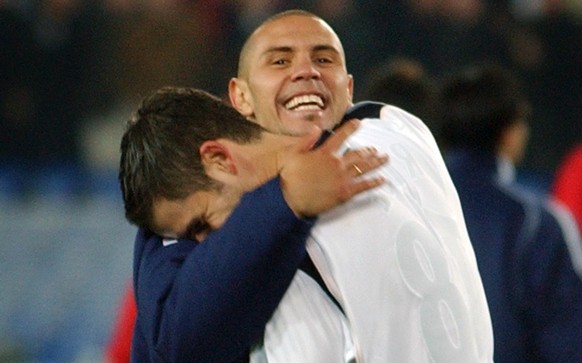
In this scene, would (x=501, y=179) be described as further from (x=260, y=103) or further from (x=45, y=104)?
(x=45, y=104)

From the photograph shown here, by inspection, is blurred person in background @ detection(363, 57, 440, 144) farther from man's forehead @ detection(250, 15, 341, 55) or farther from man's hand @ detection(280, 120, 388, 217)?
man's hand @ detection(280, 120, 388, 217)

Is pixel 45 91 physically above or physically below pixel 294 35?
below

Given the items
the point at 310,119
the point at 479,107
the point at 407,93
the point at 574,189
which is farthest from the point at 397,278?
the point at 574,189

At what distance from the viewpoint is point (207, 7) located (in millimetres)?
7781

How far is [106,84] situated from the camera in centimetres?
764

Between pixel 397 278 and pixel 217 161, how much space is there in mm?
323

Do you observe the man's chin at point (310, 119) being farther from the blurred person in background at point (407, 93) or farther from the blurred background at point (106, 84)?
the blurred background at point (106, 84)

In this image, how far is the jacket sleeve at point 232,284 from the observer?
2027 mm

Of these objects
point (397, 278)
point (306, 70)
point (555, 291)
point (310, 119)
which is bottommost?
point (555, 291)

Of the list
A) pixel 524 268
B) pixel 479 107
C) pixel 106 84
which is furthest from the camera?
pixel 106 84

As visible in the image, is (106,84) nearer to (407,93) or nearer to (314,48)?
(407,93)

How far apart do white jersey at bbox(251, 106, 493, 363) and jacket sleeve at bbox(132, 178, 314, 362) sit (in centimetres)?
5

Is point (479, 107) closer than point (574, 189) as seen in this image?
Yes

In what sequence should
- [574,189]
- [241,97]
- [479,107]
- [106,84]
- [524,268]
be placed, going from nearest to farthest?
1. [241,97]
2. [524,268]
3. [479,107]
4. [574,189]
5. [106,84]
